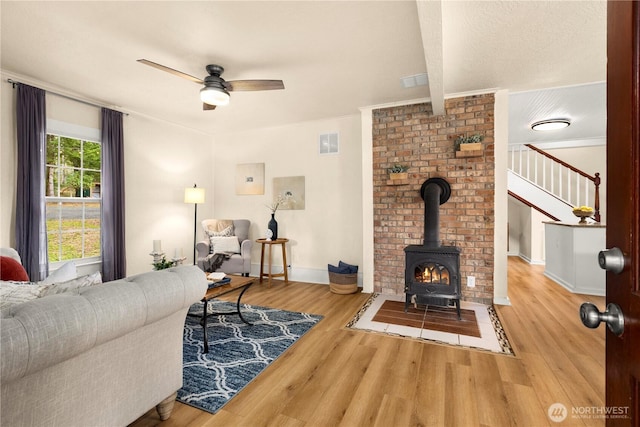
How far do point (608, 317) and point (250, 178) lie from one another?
4.97m

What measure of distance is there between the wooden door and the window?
4705 millimetres

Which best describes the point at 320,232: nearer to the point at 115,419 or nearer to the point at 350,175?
the point at 350,175

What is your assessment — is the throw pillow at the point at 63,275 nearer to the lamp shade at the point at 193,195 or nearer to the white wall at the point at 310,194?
the lamp shade at the point at 193,195

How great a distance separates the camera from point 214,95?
265cm

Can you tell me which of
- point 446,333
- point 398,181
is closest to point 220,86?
point 398,181

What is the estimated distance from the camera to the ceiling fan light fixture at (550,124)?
4.62 meters

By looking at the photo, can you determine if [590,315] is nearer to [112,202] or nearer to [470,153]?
[470,153]

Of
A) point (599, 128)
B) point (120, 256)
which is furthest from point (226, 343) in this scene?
point (599, 128)

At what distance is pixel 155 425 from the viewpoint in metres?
1.56

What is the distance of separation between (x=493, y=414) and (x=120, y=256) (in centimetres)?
430

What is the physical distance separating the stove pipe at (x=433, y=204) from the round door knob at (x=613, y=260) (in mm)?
2642

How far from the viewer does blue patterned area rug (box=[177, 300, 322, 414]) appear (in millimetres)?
1834

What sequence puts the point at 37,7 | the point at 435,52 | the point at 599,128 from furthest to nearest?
1. the point at 599,128
2. the point at 435,52
3. the point at 37,7

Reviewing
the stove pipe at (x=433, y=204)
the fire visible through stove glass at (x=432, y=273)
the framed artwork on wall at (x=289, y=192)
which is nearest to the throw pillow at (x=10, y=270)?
the framed artwork on wall at (x=289, y=192)
